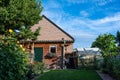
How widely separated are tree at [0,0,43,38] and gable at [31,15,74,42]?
473cm

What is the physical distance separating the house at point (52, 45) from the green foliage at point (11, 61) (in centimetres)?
1876

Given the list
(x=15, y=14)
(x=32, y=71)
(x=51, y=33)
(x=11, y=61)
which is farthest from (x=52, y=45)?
(x=11, y=61)

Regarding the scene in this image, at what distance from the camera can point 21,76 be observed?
1023 cm

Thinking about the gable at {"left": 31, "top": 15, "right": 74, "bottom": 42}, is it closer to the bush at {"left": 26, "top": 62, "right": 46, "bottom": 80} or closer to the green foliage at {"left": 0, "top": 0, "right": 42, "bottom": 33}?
the green foliage at {"left": 0, "top": 0, "right": 42, "bottom": 33}

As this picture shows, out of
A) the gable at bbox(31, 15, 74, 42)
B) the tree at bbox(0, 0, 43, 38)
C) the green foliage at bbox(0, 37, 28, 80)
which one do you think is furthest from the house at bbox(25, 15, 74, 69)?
the green foliage at bbox(0, 37, 28, 80)

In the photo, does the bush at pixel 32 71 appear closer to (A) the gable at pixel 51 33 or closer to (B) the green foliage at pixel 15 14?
(B) the green foliage at pixel 15 14

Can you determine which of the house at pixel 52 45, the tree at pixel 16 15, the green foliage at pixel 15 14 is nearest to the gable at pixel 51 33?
the house at pixel 52 45

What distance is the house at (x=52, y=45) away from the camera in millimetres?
29453

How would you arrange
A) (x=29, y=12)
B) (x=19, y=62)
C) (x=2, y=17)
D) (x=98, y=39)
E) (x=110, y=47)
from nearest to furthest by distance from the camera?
1. (x=19, y=62)
2. (x=2, y=17)
3. (x=29, y=12)
4. (x=110, y=47)
5. (x=98, y=39)

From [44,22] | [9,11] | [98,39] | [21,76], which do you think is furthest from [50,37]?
[21,76]

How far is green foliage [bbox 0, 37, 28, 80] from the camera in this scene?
9.44 metres

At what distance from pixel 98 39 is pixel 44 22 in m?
6.43

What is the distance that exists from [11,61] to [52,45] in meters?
20.1

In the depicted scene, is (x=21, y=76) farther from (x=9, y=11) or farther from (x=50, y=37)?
(x=50, y=37)
